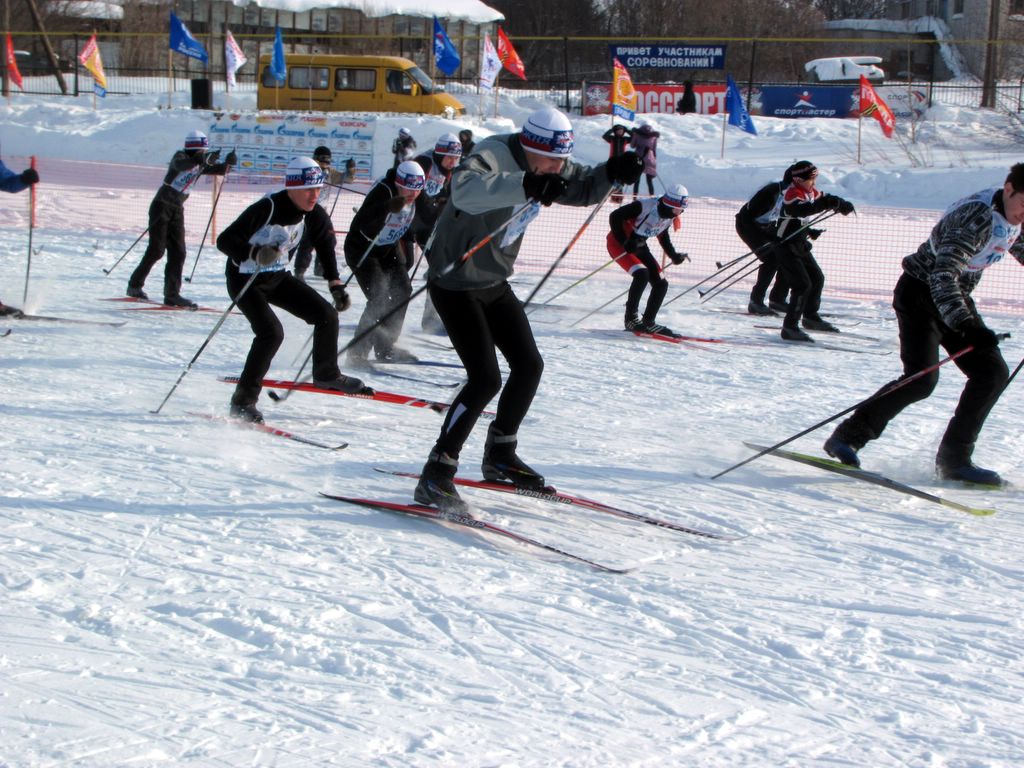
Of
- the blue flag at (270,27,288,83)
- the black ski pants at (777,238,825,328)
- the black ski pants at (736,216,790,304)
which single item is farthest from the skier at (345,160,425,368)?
the blue flag at (270,27,288,83)

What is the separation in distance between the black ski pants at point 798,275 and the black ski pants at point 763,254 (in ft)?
0.38

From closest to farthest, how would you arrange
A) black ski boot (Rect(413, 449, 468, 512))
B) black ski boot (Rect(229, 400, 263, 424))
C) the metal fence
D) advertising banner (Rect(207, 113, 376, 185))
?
1. black ski boot (Rect(413, 449, 468, 512))
2. black ski boot (Rect(229, 400, 263, 424))
3. the metal fence
4. advertising banner (Rect(207, 113, 376, 185))

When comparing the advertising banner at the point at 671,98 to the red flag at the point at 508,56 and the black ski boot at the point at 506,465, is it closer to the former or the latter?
the red flag at the point at 508,56

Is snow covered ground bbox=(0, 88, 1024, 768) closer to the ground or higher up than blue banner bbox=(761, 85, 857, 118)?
closer to the ground

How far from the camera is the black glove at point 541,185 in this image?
353 centimetres

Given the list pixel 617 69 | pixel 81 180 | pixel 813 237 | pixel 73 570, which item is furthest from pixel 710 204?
pixel 73 570

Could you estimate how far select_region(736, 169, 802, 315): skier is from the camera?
9.16 m

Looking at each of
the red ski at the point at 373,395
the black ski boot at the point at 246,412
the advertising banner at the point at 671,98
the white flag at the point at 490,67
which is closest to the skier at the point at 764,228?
the red ski at the point at 373,395

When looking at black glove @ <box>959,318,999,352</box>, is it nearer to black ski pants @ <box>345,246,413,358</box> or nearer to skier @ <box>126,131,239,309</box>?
black ski pants @ <box>345,246,413,358</box>

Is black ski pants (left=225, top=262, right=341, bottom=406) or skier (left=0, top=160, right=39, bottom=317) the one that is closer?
black ski pants (left=225, top=262, right=341, bottom=406)

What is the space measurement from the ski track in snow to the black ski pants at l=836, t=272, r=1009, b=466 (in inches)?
10.1

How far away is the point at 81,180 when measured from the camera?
58.6 feet

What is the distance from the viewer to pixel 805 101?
2419 centimetres

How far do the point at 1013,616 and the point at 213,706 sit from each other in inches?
92.3
